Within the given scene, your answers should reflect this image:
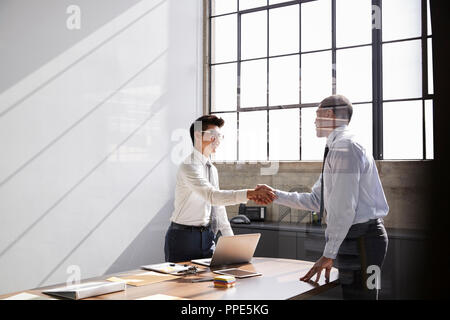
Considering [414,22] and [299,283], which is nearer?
[414,22]

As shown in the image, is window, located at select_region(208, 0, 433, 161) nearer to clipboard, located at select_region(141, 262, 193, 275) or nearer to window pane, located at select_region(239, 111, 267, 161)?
window pane, located at select_region(239, 111, 267, 161)

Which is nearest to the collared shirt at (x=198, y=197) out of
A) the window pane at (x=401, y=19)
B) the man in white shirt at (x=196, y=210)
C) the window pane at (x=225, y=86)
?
the man in white shirt at (x=196, y=210)

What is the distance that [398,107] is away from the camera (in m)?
0.97

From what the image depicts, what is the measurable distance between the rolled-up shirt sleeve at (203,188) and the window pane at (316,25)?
0.97m

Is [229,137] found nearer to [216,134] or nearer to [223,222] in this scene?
[216,134]

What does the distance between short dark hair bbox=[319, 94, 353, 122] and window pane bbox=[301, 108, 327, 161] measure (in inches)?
2.1

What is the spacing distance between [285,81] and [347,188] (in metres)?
0.40

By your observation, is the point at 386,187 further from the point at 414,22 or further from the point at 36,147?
the point at 36,147

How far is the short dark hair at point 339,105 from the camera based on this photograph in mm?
1123

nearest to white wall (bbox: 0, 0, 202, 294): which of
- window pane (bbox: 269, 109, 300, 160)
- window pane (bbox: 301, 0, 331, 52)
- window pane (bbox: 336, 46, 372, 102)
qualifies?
window pane (bbox: 269, 109, 300, 160)

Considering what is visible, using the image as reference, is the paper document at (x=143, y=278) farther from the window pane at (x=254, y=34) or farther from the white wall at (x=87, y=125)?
the window pane at (x=254, y=34)

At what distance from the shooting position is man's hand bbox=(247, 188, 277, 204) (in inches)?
66.7
